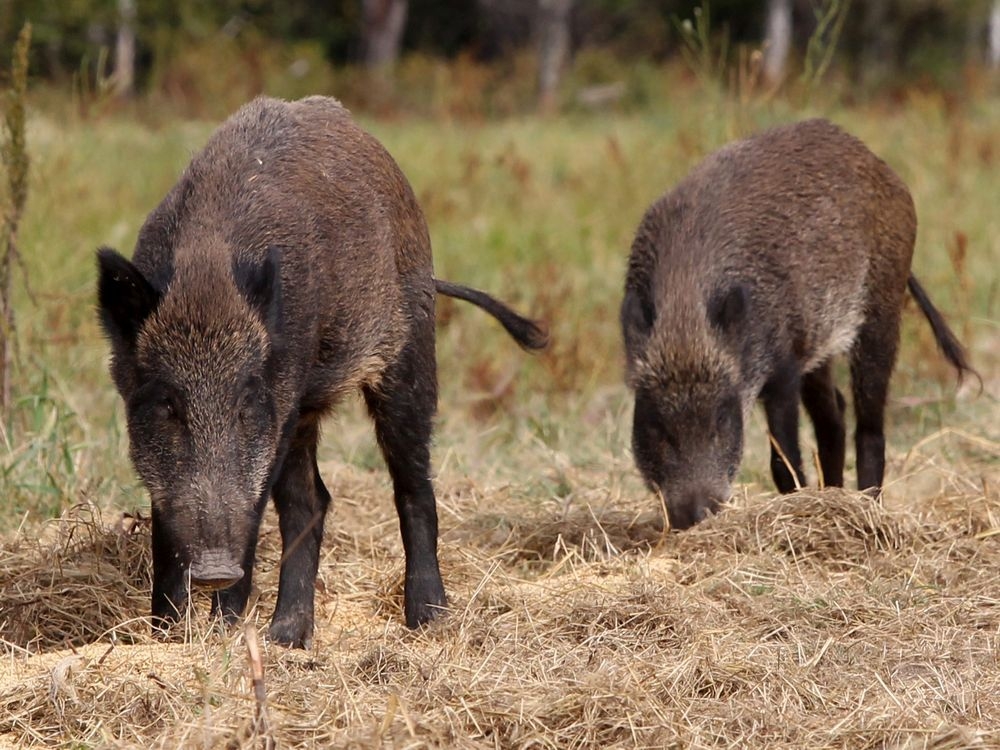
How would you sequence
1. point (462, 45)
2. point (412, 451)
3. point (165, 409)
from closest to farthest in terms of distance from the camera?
1. point (165, 409)
2. point (412, 451)
3. point (462, 45)

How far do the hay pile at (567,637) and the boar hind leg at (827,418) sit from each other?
445mm

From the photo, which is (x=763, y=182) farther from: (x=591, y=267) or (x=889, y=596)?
(x=591, y=267)

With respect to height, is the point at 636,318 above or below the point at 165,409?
below

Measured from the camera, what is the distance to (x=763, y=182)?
635cm

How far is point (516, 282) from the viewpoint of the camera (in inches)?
379

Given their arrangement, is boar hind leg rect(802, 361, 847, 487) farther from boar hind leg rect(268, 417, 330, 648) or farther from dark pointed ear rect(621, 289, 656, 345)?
boar hind leg rect(268, 417, 330, 648)

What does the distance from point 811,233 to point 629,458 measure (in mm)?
1256

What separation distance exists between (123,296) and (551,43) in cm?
2432

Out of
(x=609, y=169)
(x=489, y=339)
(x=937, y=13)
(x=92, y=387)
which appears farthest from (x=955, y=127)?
(x=937, y=13)

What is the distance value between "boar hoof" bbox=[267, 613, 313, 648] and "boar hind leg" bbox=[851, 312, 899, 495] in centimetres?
273

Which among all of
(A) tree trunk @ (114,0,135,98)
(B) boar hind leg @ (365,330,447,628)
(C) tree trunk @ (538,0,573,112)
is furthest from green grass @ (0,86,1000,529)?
(A) tree trunk @ (114,0,135,98)

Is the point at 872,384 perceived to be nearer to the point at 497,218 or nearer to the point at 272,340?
the point at 272,340

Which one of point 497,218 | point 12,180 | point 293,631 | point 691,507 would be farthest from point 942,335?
point 497,218

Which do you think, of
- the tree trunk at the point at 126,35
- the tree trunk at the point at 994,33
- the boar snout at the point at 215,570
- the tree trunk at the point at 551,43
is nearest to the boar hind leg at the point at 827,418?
the boar snout at the point at 215,570
